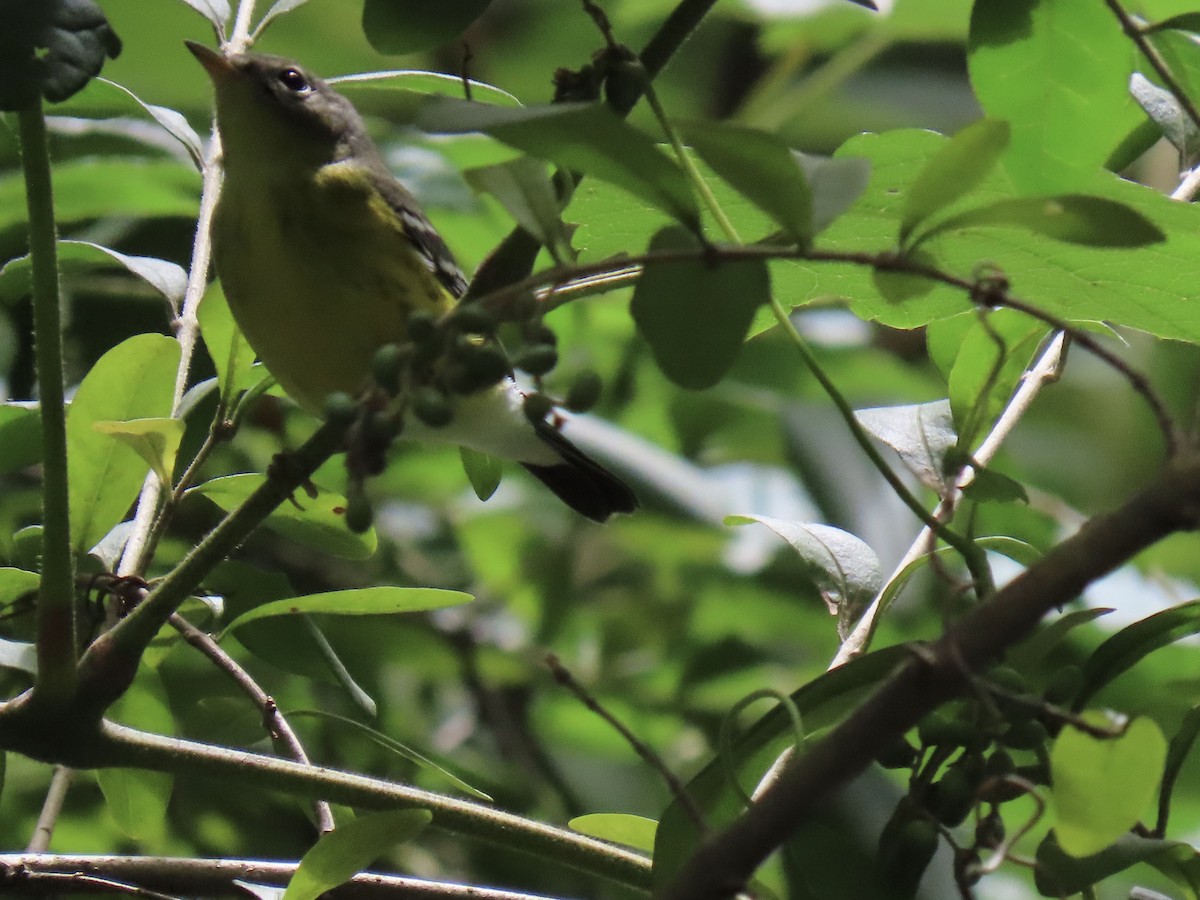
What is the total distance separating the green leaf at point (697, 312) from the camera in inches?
52.9

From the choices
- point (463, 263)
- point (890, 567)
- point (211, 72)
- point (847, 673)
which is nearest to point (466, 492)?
point (463, 263)

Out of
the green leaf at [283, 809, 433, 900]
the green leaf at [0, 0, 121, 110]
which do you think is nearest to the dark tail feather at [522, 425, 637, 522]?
the green leaf at [283, 809, 433, 900]

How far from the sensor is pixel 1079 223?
48.4 inches

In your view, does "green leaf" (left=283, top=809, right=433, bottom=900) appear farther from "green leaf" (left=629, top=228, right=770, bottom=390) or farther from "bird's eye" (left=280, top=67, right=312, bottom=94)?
"bird's eye" (left=280, top=67, right=312, bottom=94)

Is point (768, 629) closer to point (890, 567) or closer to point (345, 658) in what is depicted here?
point (890, 567)

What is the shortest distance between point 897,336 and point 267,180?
3560 millimetres

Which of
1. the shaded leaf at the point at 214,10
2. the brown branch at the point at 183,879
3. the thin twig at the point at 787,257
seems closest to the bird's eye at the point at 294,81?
the shaded leaf at the point at 214,10

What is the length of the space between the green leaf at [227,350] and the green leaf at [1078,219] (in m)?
1.28

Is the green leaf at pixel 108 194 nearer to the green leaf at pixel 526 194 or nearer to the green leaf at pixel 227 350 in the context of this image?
the green leaf at pixel 227 350

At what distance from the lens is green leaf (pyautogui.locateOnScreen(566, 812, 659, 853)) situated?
1.83 meters

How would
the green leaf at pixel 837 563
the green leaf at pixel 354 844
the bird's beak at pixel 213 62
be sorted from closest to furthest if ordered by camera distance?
the green leaf at pixel 354 844, the green leaf at pixel 837 563, the bird's beak at pixel 213 62

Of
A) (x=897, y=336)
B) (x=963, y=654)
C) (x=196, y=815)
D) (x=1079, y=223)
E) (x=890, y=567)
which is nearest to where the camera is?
(x=963, y=654)

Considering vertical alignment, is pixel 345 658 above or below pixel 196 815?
above

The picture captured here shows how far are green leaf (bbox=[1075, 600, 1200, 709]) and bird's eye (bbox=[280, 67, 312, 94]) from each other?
2.70m
